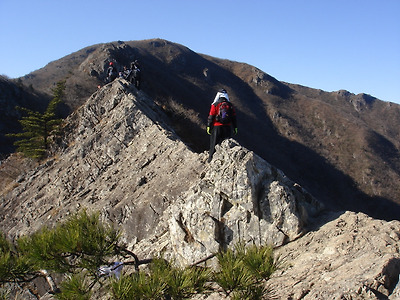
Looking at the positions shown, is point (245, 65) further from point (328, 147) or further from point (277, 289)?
point (277, 289)

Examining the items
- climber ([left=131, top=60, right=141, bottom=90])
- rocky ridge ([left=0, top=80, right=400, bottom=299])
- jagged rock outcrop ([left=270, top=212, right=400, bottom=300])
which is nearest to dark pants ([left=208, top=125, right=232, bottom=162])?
rocky ridge ([left=0, top=80, right=400, bottom=299])

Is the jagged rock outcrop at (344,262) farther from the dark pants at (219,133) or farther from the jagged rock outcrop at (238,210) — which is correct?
the dark pants at (219,133)

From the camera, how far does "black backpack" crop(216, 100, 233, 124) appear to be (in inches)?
422

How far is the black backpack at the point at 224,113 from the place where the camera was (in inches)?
422

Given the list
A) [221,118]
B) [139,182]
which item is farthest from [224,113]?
[139,182]

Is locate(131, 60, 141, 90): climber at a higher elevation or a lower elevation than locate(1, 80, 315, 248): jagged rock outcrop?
higher

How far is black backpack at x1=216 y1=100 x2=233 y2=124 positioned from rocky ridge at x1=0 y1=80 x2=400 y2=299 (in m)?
1.40

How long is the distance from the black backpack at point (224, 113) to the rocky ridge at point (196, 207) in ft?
4.58

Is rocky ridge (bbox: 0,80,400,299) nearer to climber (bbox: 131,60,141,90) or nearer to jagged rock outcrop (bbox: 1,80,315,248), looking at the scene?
A: jagged rock outcrop (bbox: 1,80,315,248)

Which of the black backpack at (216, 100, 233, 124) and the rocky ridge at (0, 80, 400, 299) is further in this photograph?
the black backpack at (216, 100, 233, 124)

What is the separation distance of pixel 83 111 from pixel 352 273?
16.8 meters

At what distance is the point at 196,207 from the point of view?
345 inches

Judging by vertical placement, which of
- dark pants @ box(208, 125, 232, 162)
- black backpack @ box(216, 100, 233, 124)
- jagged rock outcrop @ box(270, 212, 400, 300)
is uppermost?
black backpack @ box(216, 100, 233, 124)

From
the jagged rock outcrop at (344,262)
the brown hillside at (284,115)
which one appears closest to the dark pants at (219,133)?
the jagged rock outcrop at (344,262)
